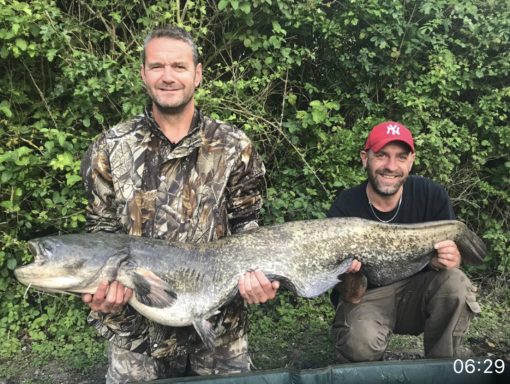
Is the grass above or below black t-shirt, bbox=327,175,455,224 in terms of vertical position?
below

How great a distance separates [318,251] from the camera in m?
2.93

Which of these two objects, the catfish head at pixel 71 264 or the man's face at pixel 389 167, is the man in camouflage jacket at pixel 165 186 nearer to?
the catfish head at pixel 71 264

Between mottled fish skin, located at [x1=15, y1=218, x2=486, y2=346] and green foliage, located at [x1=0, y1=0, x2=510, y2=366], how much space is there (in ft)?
6.20

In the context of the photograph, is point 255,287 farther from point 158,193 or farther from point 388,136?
point 388,136

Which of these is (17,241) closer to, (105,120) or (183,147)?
(105,120)

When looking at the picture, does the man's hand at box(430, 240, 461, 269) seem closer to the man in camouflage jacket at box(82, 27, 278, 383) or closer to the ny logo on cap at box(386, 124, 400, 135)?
the ny logo on cap at box(386, 124, 400, 135)

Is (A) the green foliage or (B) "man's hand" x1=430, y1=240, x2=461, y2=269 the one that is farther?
(A) the green foliage

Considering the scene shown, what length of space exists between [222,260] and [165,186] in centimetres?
58

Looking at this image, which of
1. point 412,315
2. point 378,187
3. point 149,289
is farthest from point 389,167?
point 149,289

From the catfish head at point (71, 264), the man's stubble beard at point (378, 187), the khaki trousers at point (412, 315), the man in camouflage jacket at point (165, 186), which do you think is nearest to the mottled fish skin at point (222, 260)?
the catfish head at point (71, 264)

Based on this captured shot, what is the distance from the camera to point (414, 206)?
352cm

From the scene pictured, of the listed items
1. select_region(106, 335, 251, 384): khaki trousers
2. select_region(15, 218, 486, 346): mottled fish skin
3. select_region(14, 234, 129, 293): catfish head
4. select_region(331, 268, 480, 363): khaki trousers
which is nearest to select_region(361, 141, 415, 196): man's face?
select_region(15, 218, 486, 346): mottled fish skin

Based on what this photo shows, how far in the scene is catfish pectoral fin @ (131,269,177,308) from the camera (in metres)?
2.63

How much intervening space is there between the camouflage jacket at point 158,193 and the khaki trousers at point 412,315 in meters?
0.92
